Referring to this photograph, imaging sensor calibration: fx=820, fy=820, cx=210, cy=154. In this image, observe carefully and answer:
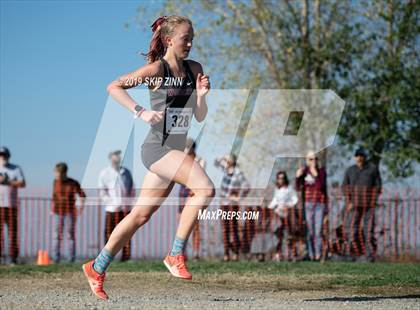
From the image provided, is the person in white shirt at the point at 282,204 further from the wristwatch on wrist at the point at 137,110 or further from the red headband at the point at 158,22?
the wristwatch on wrist at the point at 137,110

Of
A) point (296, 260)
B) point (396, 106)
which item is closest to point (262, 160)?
point (396, 106)

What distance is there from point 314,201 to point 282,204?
Answer: 0.75 m

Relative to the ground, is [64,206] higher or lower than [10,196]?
lower

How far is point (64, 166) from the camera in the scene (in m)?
15.0

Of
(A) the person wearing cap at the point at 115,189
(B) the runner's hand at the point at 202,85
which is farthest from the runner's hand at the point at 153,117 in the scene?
(A) the person wearing cap at the point at 115,189

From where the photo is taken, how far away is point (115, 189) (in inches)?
576

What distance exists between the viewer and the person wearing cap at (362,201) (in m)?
15.8

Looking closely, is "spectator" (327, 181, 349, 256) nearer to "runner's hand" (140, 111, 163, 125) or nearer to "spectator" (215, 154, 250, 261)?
"spectator" (215, 154, 250, 261)

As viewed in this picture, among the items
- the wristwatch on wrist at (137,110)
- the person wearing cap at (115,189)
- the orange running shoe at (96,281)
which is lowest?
the orange running shoe at (96,281)

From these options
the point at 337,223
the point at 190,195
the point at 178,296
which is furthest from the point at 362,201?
the point at 178,296

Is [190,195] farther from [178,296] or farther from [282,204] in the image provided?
[178,296]

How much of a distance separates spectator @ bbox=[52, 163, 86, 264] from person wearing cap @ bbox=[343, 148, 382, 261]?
5.17m

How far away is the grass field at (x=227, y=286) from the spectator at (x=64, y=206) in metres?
1.16

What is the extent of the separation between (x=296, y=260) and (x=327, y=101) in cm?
746
